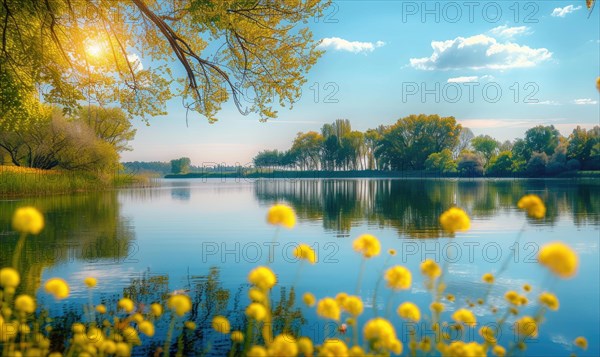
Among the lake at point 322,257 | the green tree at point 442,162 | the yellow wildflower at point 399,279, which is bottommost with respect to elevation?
the lake at point 322,257

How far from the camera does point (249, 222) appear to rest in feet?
66.6

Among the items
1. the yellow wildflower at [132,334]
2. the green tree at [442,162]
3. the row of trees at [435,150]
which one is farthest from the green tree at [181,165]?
the yellow wildflower at [132,334]

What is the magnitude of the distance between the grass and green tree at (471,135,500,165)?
101 metres

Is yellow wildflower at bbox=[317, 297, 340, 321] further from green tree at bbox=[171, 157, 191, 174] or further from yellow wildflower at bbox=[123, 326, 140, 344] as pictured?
green tree at bbox=[171, 157, 191, 174]

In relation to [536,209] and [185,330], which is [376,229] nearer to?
[185,330]

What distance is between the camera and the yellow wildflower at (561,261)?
9.46ft

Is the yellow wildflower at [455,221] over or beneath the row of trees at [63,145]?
beneath

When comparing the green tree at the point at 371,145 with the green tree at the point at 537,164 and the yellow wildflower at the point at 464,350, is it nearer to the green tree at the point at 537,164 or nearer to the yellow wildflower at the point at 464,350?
the green tree at the point at 537,164

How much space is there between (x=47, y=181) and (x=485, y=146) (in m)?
113

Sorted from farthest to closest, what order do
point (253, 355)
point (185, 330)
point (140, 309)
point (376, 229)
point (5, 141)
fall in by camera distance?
point (5, 141)
point (376, 229)
point (140, 309)
point (185, 330)
point (253, 355)

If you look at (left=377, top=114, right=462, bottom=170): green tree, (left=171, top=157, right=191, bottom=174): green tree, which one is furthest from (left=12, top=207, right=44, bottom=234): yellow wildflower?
(left=171, top=157, right=191, bottom=174): green tree

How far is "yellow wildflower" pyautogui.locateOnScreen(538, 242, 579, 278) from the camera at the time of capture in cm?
288

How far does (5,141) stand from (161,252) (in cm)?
5039

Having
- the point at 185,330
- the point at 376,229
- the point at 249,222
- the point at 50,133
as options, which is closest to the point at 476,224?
the point at 376,229
